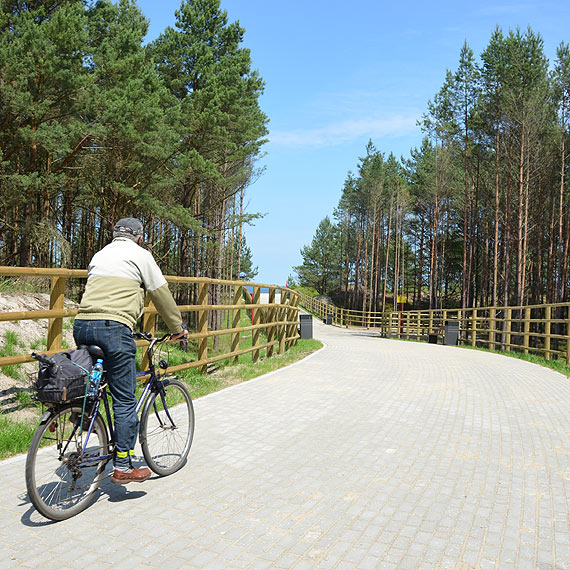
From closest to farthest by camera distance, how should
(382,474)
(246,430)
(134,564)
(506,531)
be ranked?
(134,564) < (506,531) < (382,474) < (246,430)

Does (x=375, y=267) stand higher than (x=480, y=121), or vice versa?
(x=480, y=121)

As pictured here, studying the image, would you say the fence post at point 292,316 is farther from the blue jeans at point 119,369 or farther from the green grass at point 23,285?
the blue jeans at point 119,369

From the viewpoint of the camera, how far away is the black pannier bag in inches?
132

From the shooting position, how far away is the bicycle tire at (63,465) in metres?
3.33

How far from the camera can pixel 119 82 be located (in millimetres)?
19688

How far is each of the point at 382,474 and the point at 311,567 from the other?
5.76ft

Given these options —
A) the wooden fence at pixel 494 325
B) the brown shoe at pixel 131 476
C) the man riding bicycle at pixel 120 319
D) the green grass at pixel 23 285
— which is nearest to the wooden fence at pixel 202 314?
the man riding bicycle at pixel 120 319

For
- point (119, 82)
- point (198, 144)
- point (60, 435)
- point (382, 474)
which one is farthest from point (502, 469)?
point (198, 144)

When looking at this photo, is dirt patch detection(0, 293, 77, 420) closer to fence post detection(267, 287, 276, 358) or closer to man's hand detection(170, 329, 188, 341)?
man's hand detection(170, 329, 188, 341)

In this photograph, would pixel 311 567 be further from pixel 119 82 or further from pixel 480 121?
pixel 480 121

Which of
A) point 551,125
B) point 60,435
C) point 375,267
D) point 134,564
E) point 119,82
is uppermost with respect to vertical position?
point 551,125

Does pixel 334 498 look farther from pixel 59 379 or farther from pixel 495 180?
pixel 495 180

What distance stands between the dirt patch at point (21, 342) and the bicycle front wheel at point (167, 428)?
1.66m

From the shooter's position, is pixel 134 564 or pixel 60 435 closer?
pixel 134 564
